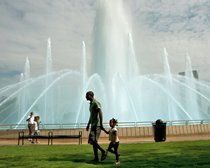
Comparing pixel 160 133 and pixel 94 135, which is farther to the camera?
pixel 160 133

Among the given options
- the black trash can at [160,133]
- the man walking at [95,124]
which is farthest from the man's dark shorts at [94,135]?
the black trash can at [160,133]

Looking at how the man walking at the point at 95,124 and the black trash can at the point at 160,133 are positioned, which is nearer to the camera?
the man walking at the point at 95,124

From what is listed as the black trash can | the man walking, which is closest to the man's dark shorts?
the man walking

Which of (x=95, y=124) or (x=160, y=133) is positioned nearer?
(x=95, y=124)

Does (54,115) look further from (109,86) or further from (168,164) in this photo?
(168,164)

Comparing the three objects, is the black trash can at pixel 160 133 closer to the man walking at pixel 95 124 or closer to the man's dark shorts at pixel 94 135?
the man walking at pixel 95 124

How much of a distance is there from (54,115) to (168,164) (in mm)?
28971

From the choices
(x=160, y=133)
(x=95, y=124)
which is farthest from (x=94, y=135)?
(x=160, y=133)

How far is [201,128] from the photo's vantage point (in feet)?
71.5

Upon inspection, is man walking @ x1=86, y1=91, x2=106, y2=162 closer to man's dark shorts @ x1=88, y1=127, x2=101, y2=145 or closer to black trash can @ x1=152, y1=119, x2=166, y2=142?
A: man's dark shorts @ x1=88, y1=127, x2=101, y2=145

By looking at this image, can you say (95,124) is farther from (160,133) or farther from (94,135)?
(160,133)

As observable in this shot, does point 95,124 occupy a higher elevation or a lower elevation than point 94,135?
higher

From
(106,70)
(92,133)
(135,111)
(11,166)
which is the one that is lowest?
(11,166)

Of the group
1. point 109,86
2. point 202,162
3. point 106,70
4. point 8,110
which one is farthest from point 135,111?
point 202,162
